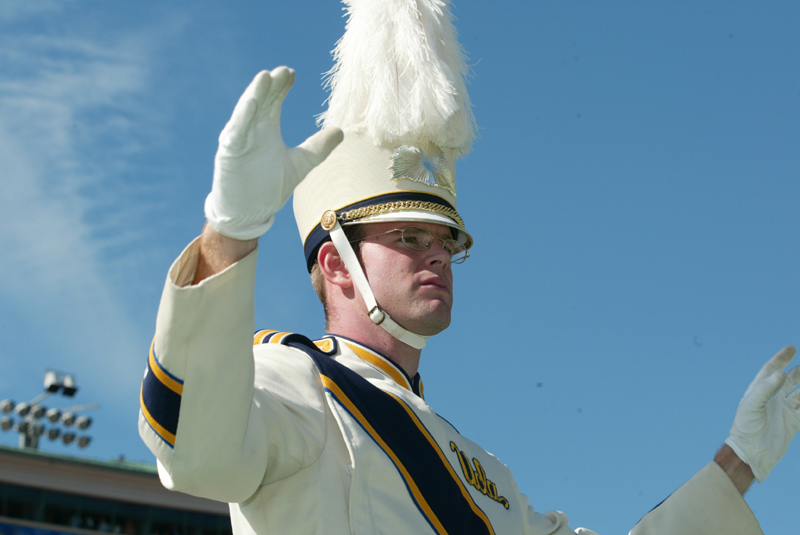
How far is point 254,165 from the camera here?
2.62 meters

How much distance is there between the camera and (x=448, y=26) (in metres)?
4.57

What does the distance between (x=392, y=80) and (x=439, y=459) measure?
61.4 inches

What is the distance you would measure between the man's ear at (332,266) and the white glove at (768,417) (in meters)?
1.74

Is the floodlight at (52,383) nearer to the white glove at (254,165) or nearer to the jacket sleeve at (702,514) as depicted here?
the jacket sleeve at (702,514)

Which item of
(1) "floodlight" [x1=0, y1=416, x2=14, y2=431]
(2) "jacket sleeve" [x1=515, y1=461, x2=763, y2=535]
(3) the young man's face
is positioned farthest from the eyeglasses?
(1) "floodlight" [x1=0, y1=416, x2=14, y2=431]

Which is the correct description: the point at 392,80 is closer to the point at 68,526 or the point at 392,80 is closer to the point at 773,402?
the point at 773,402

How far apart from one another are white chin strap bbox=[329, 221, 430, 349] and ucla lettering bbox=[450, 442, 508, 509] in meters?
0.48

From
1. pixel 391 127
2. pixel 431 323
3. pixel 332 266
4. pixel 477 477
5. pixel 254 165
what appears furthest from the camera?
pixel 332 266

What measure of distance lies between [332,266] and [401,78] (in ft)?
2.70

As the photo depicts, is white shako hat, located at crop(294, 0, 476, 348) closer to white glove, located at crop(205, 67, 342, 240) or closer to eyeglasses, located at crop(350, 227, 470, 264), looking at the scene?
eyeglasses, located at crop(350, 227, 470, 264)

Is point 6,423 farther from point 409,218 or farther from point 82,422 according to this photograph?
point 409,218

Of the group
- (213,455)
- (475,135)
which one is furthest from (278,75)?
(475,135)

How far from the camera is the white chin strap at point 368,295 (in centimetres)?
412

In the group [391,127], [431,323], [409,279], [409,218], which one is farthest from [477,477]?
[391,127]
